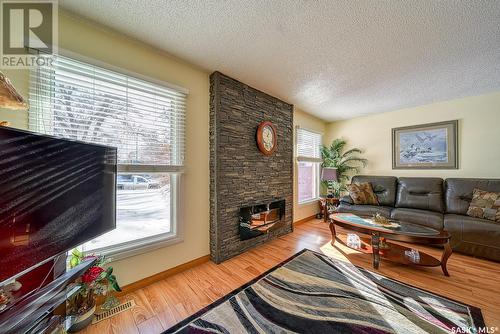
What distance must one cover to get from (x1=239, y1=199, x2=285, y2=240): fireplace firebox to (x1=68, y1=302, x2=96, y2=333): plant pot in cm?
154

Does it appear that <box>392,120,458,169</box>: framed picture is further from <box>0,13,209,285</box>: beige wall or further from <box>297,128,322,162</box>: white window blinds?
<box>0,13,209,285</box>: beige wall

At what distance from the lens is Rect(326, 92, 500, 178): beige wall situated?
110 inches

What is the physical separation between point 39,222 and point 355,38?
8.53 ft

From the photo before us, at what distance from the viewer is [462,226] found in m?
2.37

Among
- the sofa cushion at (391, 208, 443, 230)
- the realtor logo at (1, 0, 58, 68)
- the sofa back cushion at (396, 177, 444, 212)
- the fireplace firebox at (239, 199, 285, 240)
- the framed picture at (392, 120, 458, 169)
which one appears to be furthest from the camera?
the framed picture at (392, 120, 458, 169)

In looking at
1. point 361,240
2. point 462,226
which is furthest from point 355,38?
point 462,226

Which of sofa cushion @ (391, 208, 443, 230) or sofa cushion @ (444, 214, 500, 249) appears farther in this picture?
sofa cushion @ (391, 208, 443, 230)

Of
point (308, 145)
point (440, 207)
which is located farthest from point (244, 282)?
point (440, 207)

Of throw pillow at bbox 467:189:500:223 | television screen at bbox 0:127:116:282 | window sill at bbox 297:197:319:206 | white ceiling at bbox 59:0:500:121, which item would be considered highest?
white ceiling at bbox 59:0:500:121

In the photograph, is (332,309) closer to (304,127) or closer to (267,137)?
(267,137)

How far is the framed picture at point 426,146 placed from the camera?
3092 mm

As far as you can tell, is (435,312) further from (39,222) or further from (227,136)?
(39,222)

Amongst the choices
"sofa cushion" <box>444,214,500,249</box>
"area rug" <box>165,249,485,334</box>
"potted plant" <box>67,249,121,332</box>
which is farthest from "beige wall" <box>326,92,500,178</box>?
"potted plant" <box>67,249,121,332</box>

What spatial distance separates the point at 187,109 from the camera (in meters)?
2.08
